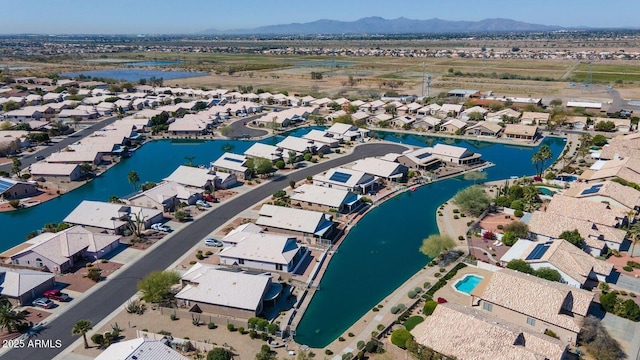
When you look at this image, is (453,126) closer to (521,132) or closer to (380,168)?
(521,132)

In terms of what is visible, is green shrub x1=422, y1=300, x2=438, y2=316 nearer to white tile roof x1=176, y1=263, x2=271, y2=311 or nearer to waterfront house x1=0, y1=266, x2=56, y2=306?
white tile roof x1=176, y1=263, x2=271, y2=311

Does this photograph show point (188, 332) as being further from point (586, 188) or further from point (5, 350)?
point (586, 188)

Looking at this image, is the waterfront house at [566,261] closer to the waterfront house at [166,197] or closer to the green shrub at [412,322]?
the green shrub at [412,322]

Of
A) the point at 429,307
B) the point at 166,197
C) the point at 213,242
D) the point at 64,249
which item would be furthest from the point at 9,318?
the point at 429,307

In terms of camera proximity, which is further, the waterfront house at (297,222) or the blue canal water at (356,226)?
the waterfront house at (297,222)

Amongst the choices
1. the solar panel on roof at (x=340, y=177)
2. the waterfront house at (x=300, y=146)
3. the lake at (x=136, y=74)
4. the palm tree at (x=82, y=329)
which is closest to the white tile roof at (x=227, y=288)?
the palm tree at (x=82, y=329)

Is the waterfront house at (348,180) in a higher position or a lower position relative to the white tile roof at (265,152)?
lower

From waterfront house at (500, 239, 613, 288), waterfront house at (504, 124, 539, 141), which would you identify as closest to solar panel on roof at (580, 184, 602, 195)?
waterfront house at (500, 239, 613, 288)
